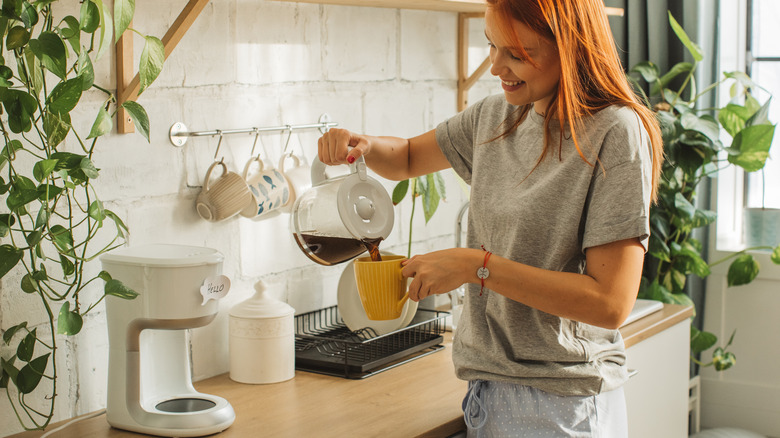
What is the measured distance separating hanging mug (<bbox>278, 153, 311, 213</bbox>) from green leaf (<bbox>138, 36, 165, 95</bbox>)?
63cm

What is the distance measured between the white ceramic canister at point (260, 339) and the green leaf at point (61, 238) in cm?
51

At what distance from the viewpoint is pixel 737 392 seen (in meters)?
2.84

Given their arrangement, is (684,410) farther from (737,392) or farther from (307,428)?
(307,428)

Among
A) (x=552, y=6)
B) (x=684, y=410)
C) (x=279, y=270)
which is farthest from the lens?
(x=684, y=410)

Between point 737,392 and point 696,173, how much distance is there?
0.76m

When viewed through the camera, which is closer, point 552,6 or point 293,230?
point 552,6

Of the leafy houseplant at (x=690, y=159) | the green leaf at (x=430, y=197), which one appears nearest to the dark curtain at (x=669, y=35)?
the leafy houseplant at (x=690, y=159)

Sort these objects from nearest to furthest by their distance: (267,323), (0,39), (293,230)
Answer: (0,39) → (293,230) → (267,323)

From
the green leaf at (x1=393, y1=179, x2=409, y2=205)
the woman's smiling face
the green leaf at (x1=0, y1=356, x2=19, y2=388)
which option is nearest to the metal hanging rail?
the green leaf at (x1=393, y1=179, x2=409, y2=205)

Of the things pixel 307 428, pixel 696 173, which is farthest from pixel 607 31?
pixel 696 173

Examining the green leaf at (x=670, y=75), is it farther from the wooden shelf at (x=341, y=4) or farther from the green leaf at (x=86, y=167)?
the green leaf at (x=86, y=167)

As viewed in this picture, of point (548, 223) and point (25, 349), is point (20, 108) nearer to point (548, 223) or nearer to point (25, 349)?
point (25, 349)

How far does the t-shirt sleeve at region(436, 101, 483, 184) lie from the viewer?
60.5 inches

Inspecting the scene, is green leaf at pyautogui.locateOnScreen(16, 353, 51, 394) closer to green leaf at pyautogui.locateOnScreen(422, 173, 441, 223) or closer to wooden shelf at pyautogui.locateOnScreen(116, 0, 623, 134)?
wooden shelf at pyautogui.locateOnScreen(116, 0, 623, 134)
